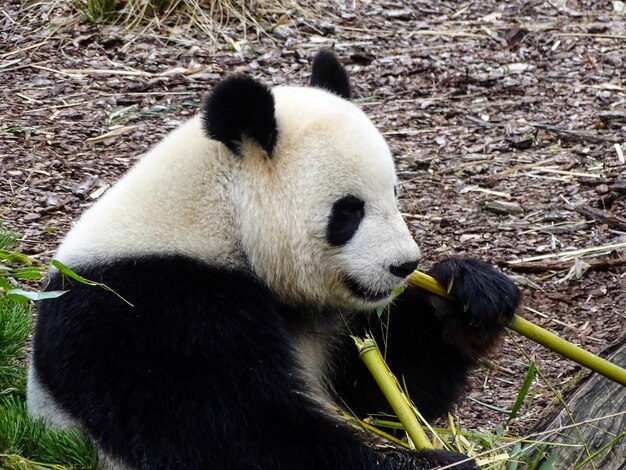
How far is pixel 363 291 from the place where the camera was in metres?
4.03

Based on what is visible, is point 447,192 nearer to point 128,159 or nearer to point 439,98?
point 439,98

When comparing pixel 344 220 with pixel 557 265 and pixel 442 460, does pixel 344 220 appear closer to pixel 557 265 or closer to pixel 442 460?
pixel 442 460

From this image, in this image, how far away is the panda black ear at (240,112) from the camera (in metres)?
3.77

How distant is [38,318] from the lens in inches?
157

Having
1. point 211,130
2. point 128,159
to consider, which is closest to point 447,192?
point 128,159

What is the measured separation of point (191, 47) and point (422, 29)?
2258 mm

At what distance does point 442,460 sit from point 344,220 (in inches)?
40.1

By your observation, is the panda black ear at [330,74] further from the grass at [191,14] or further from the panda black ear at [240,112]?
the grass at [191,14]

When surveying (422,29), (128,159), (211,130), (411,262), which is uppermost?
(211,130)

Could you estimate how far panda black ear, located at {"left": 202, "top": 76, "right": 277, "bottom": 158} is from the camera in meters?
3.77

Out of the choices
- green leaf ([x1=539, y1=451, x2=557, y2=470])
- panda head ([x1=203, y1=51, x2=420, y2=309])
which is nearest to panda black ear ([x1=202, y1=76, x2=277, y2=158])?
panda head ([x1=203, y1=51, x2=420, y2=309])

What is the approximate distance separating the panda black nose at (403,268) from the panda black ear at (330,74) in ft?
3.48

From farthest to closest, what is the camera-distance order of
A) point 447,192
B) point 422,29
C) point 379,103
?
point 422,29 < point 379,103 < point 447,192

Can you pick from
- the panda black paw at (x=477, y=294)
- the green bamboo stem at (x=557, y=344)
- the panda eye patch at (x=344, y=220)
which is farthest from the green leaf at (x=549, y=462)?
the panda eye patch at (x=344, y=220)
